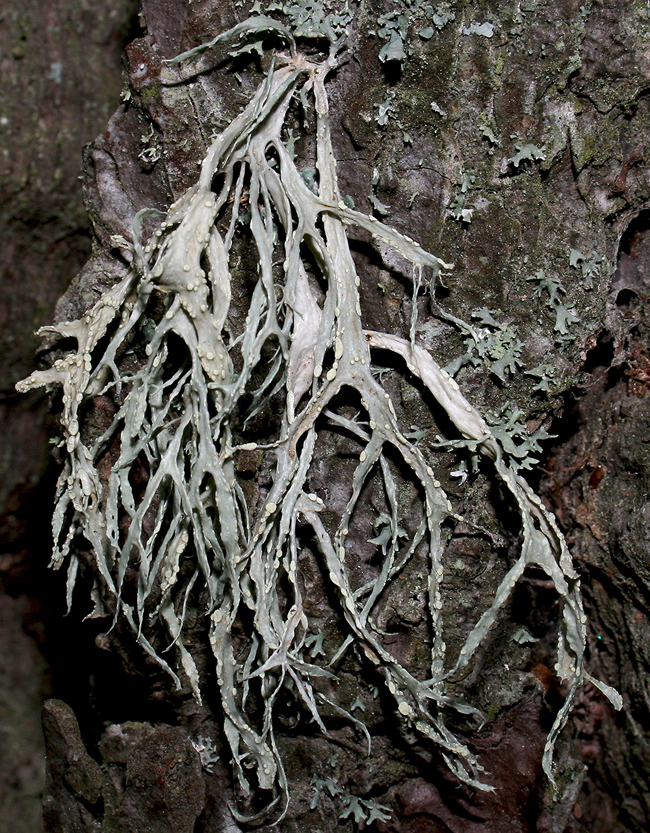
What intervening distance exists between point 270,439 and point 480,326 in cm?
49

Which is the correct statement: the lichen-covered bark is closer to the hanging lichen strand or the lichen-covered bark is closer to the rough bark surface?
the rough bark surface

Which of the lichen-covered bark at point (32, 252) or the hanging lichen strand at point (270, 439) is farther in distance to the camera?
the lichen-covered bark at point (32, 252)

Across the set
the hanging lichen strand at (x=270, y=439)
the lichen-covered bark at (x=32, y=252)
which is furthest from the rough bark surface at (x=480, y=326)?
the lichen-covered bark at (x=32, y=252)

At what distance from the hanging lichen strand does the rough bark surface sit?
7 cm

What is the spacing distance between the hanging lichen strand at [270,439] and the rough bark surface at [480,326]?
0.24ft

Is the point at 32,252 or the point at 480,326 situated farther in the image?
the point at 32,252

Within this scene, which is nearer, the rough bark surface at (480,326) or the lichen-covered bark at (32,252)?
the rough bark surface at (480,326)

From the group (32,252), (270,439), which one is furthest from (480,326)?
(32,252)

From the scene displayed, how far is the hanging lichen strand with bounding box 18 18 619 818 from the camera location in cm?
114

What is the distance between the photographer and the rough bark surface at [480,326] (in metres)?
1.20

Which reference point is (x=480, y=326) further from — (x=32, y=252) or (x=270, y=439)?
(x=32, y=252)

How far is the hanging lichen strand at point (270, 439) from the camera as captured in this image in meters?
1.14

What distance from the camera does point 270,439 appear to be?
50.2 inches

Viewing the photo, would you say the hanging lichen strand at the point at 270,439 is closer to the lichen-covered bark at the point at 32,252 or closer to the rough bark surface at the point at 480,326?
the rough bark surface at the point at 480,326
